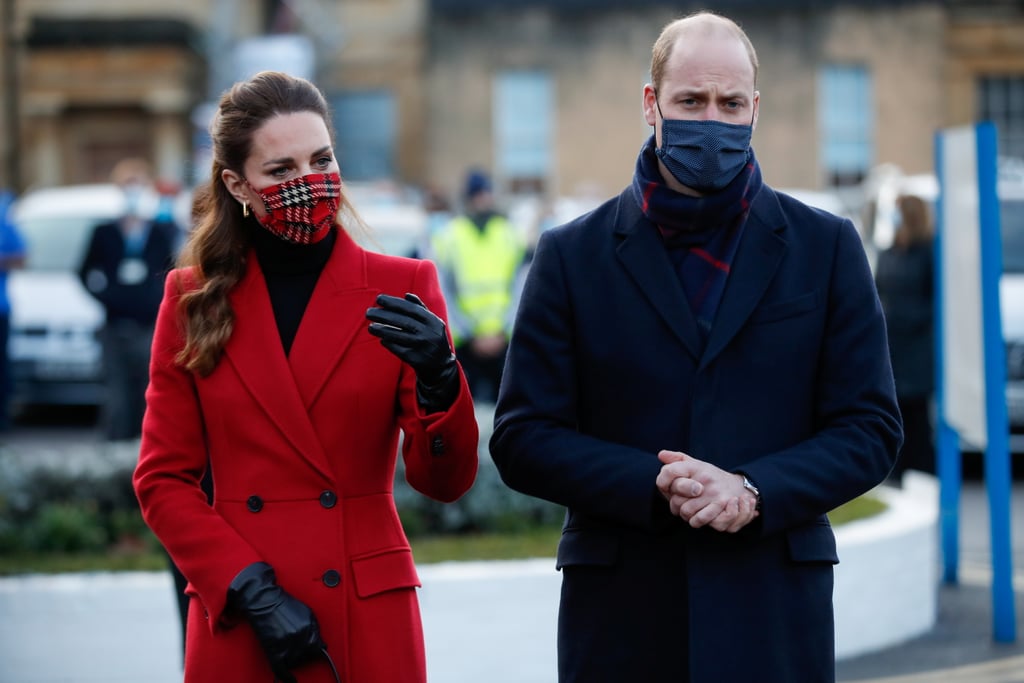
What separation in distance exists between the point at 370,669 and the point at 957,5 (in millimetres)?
32407

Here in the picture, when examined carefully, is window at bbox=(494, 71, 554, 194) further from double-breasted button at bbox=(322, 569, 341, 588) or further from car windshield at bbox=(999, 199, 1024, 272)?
double-breasted button at bbox=(322, 569, 341, 588)

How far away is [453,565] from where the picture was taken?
6863 mm

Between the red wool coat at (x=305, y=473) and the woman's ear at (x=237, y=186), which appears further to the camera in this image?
the woman's ear at (x=237, y=186)

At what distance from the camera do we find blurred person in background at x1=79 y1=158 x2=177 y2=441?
1091cm

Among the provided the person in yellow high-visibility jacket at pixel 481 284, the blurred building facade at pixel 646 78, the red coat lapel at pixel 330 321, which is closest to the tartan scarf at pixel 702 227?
the red coat lapel at pixel 330 321

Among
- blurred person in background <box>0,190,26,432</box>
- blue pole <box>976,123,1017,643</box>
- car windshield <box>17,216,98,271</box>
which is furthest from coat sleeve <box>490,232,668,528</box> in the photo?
car windshield <box>17,216,98,271</box>

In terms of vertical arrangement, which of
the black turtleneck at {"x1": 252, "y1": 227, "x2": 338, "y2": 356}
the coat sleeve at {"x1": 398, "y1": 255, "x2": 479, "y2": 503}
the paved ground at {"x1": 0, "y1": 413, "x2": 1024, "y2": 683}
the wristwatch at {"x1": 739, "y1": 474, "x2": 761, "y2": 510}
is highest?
the black turtleneck at {"x1": 252, "y1": 227, "x2": 338, "y2": 356}

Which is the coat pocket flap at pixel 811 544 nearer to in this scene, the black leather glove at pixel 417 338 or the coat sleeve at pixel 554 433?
the coat sleeve at pixel 554 433

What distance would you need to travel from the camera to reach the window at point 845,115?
109 ft

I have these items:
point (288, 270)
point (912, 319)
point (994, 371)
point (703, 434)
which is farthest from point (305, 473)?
point (912, 319)

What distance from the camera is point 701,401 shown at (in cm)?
341

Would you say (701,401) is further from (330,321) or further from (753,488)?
(330,321)

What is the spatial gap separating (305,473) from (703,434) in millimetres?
886

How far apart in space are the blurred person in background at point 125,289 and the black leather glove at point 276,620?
746cm
